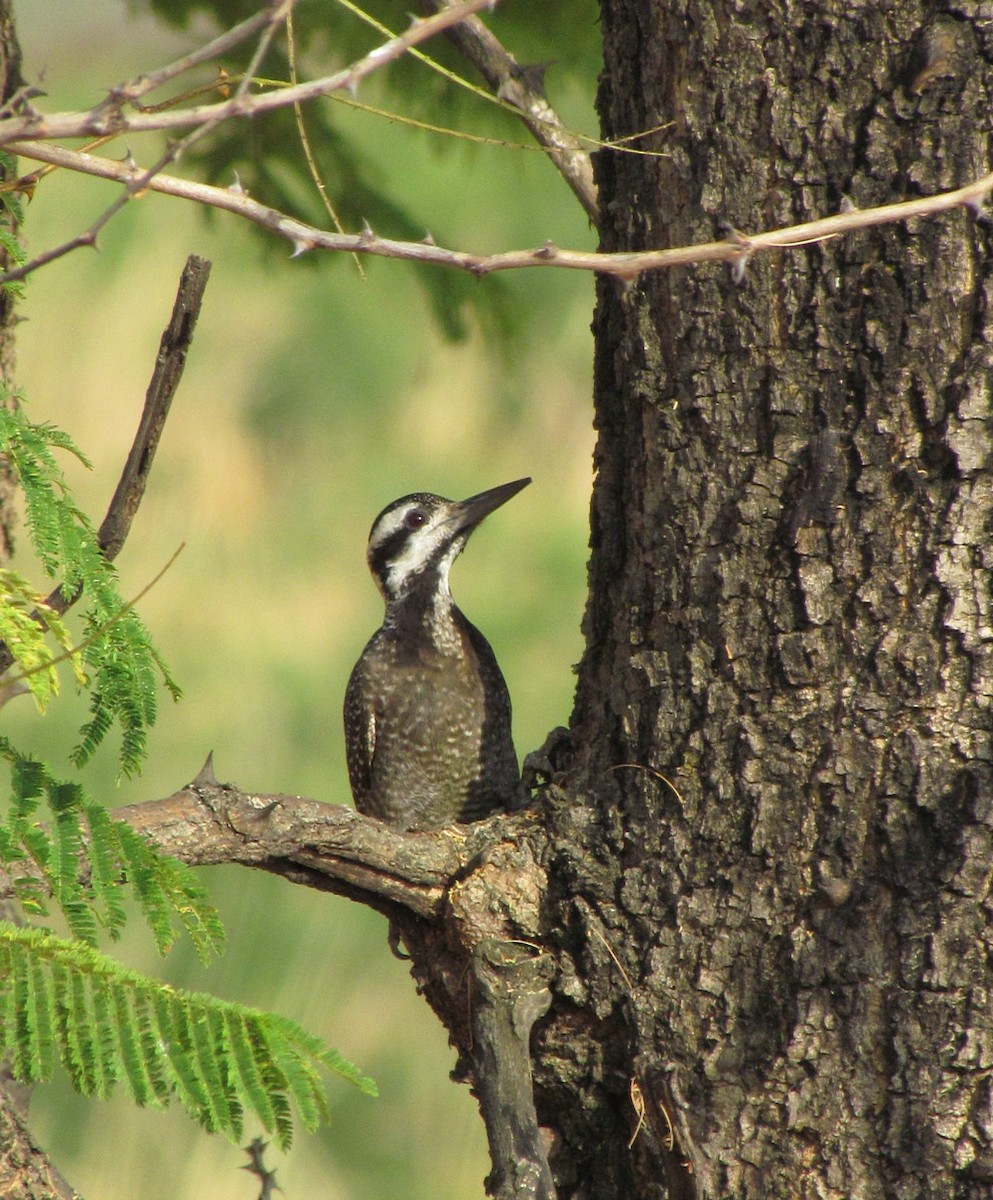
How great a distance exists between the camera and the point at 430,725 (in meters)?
4.32

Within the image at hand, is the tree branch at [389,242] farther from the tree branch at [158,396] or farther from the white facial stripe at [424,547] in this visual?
the white facial stripe at [424,547]

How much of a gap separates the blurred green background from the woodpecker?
1952 millimetres

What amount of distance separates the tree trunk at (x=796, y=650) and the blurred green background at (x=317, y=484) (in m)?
3.82

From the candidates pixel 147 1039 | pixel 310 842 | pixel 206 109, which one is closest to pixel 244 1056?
pixel 147 1039

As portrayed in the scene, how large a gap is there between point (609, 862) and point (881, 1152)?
0.70 metres

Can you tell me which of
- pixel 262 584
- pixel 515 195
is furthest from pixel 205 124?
pixel 515 195

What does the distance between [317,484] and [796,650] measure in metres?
7.56

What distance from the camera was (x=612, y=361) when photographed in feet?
8.95

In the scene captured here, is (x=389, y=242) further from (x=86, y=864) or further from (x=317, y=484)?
(x=317, y=484)

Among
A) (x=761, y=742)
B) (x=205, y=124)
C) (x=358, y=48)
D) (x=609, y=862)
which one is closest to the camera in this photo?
(x=205, y=124)

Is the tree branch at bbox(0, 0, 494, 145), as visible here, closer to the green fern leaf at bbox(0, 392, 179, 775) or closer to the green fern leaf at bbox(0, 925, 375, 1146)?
the green fern leaf at bbox(0, 392, 179, 775)

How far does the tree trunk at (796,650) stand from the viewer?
7.39 ft

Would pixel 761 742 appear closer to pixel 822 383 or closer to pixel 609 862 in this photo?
pixel 609 862

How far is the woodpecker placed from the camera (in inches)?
170
